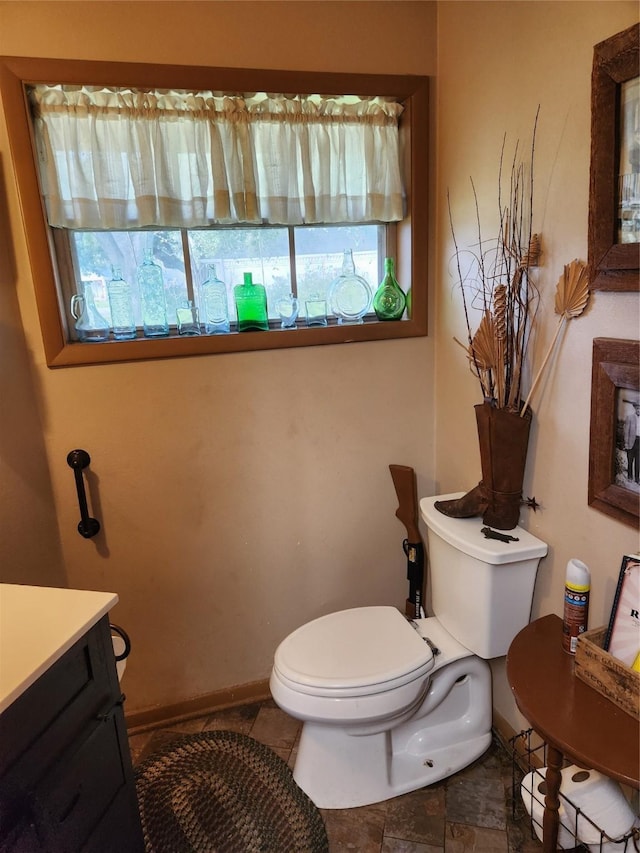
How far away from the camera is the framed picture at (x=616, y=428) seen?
120 centimetres

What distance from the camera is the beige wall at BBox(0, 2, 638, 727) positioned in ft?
4.52

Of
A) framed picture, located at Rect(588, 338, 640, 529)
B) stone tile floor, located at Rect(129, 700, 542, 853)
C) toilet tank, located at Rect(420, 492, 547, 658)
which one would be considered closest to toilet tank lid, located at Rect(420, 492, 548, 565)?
toilet tank, located at Rect(420, 492, 547, 658)

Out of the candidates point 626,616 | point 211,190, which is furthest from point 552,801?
point 211,190

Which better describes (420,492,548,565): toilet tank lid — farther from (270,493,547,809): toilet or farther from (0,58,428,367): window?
(0,58,428,367): window

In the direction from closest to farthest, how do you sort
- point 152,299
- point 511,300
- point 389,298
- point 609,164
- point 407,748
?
point 609,164
point 511,300
point 407,748
point 152,299
point 389,298

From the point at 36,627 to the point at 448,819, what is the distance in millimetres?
1280

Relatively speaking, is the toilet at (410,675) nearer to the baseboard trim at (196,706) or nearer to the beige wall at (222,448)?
the beige wall at (222,448)

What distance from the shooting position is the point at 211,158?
177 centimetres

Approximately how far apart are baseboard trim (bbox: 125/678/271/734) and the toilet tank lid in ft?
3.21

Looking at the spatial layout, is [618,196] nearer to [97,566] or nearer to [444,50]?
[444,50]

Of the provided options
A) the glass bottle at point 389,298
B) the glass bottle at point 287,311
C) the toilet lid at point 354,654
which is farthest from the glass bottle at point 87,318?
the toilet lid at point 354,654

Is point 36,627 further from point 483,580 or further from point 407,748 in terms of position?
point 407,748

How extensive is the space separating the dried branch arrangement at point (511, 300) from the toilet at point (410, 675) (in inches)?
16.8

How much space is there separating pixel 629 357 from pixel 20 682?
51.2 inches
